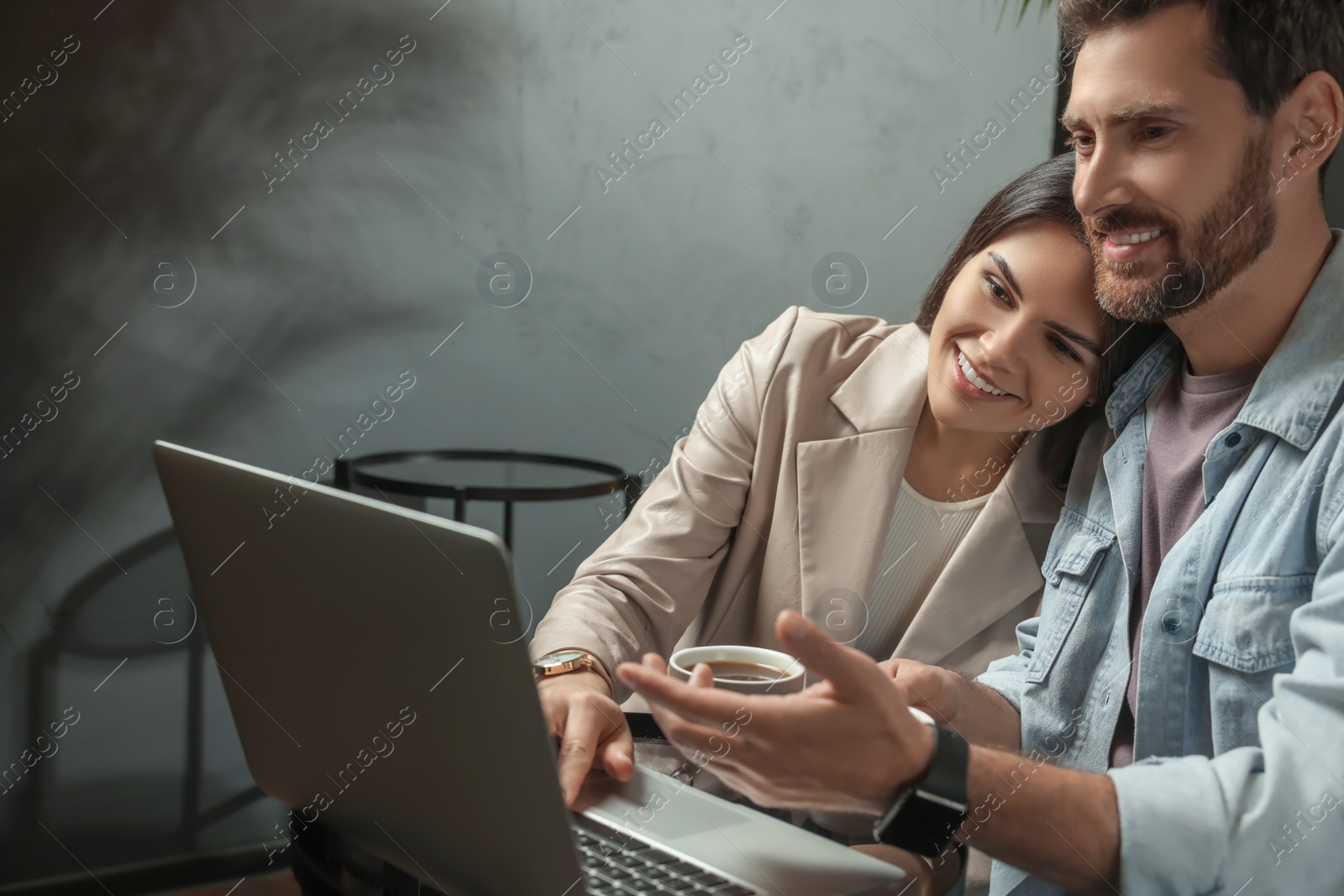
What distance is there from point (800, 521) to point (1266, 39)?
0.75 m

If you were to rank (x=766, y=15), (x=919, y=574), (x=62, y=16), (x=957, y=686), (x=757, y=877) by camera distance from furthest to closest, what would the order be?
(x=766, y=15) < (x=62, y=16) < (x=919, y=574) < (x=957, y=686) < (x=757, y=877)

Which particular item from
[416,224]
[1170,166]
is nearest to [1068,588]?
[1170,166]

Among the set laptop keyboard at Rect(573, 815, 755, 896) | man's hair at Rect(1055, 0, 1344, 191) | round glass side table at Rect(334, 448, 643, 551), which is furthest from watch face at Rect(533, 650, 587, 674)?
man's hair at Rect(1055, 0, 1344, 191)

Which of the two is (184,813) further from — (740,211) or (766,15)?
(766,15)

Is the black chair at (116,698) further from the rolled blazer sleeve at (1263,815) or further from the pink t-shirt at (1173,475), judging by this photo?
the rolled blazer sleeve at (1263,815)

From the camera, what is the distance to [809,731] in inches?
31.6

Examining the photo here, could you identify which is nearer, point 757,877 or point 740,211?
point 757,877

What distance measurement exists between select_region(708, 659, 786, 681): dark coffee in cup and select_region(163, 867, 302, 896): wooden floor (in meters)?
1.67

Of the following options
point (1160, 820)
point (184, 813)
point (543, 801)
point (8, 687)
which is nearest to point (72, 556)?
point (8, 687)

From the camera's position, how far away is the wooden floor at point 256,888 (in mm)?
2248

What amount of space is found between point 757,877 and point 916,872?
0.19m

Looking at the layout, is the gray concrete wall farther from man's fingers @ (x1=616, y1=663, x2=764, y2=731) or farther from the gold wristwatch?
man's fingers @ (x1=616, y1=663, x2=764, y2=731)

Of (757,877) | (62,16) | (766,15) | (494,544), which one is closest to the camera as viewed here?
(494,544)

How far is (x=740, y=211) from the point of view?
2.61m
